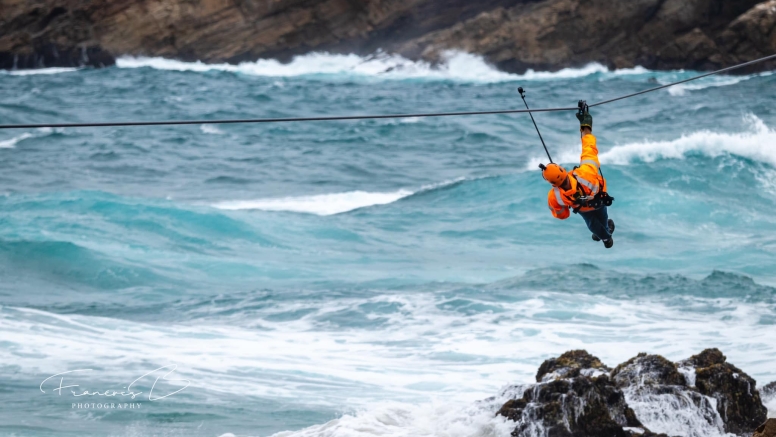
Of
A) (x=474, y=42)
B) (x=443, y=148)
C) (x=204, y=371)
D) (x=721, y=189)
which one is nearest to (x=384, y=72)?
(x=474, y=42)

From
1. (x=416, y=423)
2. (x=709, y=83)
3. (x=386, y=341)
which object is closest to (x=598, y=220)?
(x=416, y=423)

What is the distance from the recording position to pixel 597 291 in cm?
1433

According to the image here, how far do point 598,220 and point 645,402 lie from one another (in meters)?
1.58

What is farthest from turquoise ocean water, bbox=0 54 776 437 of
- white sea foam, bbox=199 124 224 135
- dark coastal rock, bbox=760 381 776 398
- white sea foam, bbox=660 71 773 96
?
white sea foam, bbox=660 71 773 96

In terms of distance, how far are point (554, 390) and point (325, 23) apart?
4804 centimetres

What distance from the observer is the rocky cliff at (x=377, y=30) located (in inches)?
1866

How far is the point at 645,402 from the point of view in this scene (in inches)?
320

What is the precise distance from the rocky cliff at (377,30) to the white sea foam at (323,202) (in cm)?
2822

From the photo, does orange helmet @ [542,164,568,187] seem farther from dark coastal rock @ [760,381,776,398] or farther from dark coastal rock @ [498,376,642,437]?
dark coastal rock @ [760,381,776,398]

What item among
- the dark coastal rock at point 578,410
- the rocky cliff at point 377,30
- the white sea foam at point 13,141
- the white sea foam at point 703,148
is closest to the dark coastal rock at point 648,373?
the dark coastal rock at point 578,410

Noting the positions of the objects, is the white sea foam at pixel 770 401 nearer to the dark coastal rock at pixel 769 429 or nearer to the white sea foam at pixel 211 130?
the dark coastal rock at pixel 769 429

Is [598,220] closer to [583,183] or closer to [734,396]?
[583,183]

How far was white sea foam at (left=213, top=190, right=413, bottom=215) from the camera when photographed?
2075cm

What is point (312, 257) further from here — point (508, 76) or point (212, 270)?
point (508, 76)
